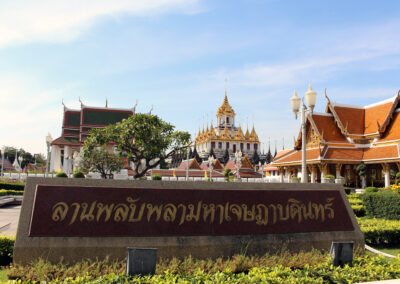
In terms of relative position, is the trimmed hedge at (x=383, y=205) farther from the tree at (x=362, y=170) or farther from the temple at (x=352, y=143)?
the tree at (x=362, y=170)

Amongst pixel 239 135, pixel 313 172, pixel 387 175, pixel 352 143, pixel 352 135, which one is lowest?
pixel 387 175

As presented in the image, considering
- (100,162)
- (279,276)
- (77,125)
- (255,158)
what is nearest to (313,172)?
(100,162)

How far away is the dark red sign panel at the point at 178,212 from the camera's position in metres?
5.79

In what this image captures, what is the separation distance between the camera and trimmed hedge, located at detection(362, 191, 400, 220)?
12258 millimetres

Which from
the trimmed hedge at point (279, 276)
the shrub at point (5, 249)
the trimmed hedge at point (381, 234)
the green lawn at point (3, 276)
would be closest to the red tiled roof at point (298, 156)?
the trimmed hedge at point (381, 234)

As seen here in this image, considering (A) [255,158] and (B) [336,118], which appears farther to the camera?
(A) [255,158]

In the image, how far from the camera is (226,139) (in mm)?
96750

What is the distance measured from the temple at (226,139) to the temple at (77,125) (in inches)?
1701

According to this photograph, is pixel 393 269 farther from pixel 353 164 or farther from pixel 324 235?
pixel 353 164

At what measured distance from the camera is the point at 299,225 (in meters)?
7.01

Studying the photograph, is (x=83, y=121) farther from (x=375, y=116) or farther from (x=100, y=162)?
(x=375, y=116)

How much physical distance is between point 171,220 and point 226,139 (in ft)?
298

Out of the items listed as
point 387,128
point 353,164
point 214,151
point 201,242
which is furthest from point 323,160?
point 214,151

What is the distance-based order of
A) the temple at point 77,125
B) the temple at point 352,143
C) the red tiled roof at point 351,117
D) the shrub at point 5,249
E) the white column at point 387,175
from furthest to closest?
the temple at point 77,125
the red tiled roof at point 351,117
the temple at point 352,143
the white column at point 387,175
the shrub at point 5,249
